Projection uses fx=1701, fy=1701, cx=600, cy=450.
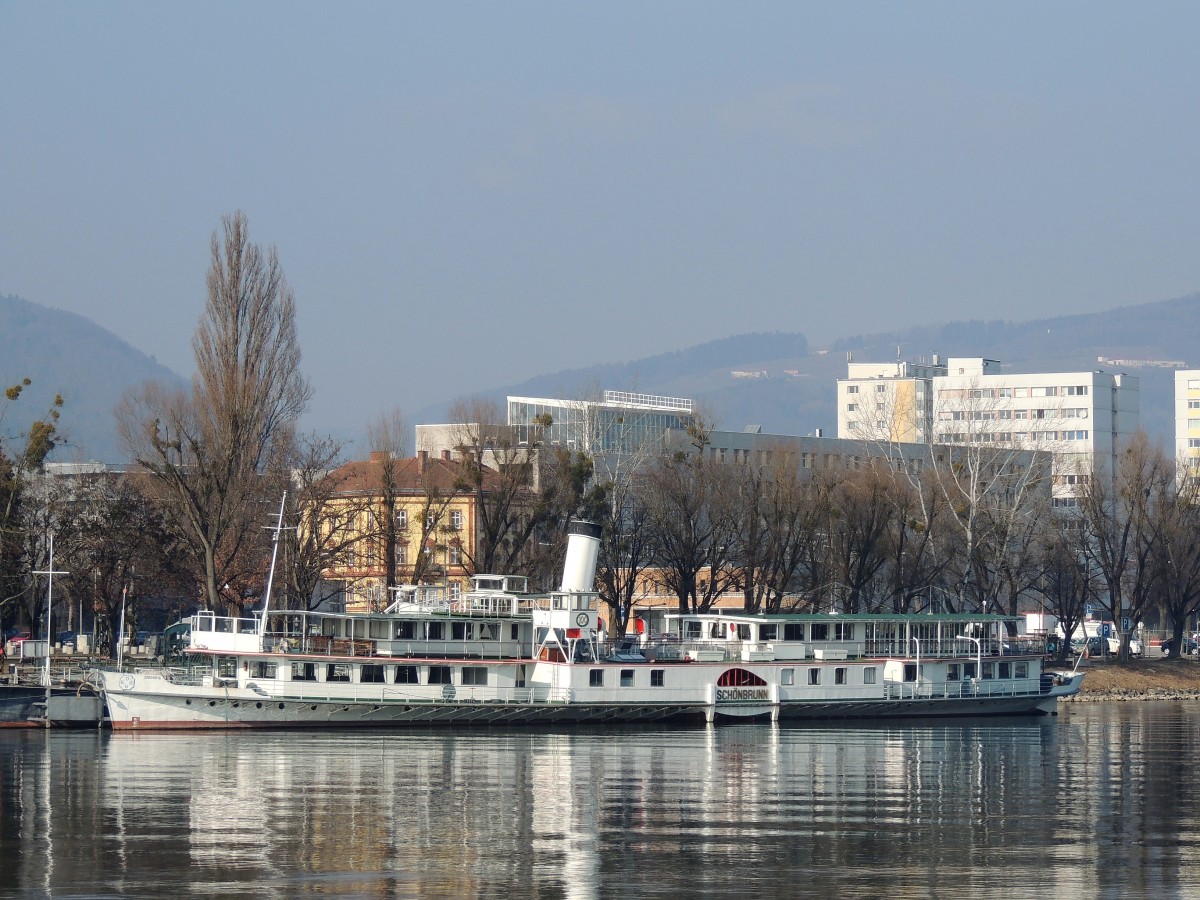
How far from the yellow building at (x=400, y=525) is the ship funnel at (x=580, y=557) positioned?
414 centimetres

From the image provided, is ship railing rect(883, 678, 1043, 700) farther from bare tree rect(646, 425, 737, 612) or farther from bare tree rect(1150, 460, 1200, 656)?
bare tree rect(1150, 460, 1200, 656)

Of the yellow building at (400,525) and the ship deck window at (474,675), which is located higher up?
the yellow building at (400,525)

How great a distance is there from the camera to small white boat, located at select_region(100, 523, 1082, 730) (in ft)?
187

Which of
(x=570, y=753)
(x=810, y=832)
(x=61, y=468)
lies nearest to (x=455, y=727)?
(x=570, y=753)

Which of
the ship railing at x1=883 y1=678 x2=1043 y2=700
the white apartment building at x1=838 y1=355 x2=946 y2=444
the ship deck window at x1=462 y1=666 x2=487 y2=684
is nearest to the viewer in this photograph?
the ship deck window at x1=462 y1=666 x2=487 y2=684

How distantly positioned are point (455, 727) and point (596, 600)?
6.96 meters

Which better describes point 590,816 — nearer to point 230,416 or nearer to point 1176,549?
point 230,416

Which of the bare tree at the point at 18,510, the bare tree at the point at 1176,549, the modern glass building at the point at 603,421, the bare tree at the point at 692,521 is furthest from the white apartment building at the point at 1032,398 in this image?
the bare tree at the point at 18,510

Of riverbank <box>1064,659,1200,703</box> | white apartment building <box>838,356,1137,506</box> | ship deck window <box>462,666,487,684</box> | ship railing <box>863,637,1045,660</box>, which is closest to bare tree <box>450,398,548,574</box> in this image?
ship deck window <box>462,666,487,684</box>

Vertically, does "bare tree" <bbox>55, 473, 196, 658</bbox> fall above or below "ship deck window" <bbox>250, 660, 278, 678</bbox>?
above

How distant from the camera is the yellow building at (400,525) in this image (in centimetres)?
7144

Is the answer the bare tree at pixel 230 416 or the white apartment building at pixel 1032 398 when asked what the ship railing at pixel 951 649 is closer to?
the bare tree at pixel 230 416

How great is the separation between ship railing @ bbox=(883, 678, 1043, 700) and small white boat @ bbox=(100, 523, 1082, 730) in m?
0.06

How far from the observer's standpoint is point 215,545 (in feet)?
208
